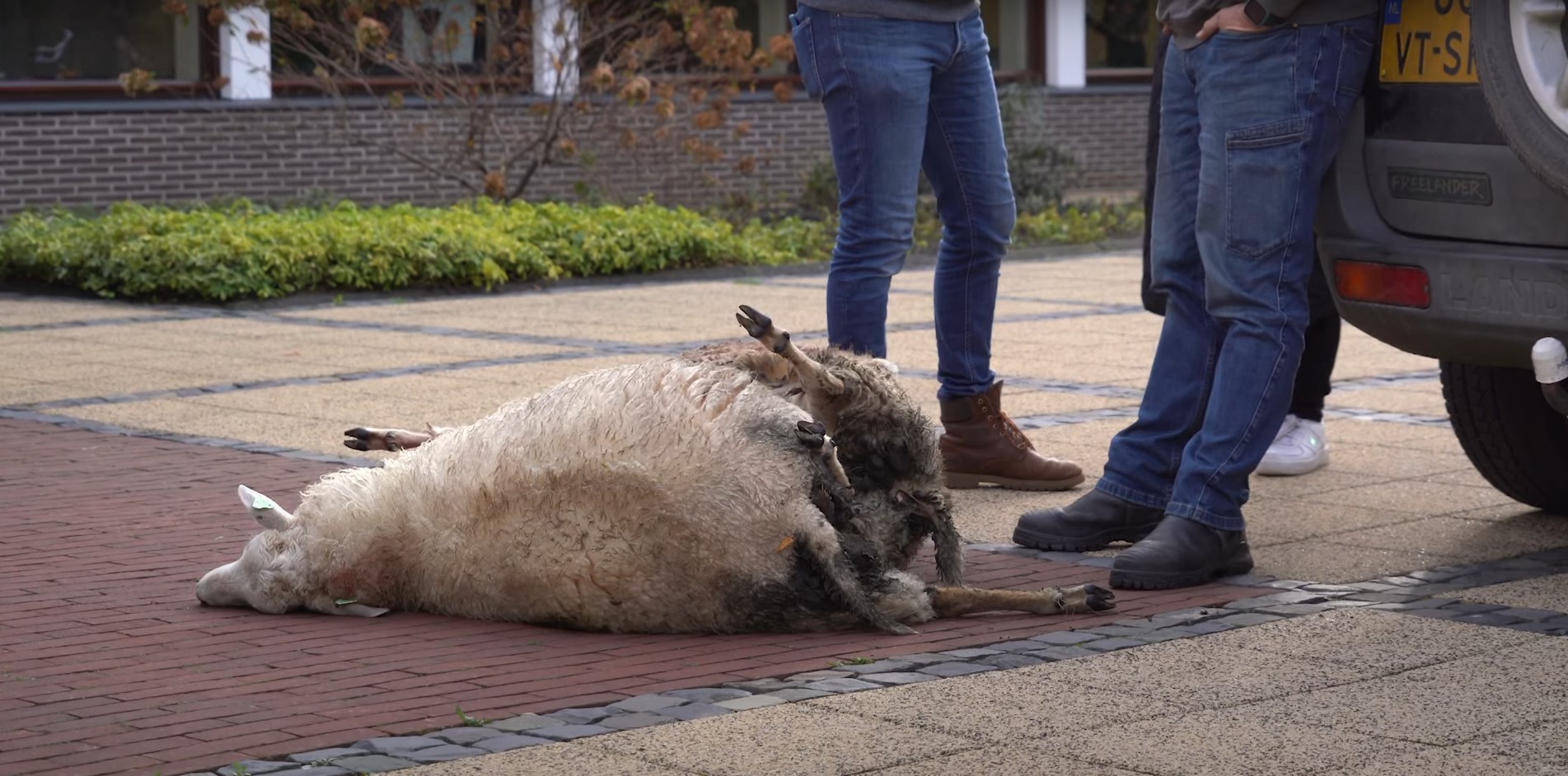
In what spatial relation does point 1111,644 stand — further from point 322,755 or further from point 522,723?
point 322,755

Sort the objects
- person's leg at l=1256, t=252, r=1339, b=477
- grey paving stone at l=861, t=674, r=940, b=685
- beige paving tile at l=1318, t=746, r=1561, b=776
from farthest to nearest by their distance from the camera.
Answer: person's leg at l=1256, t=252, r=1339, b=477
grey paving stone at l=861, t=674, r=940, b=685
beige paving tile at l=1318, t=746, r=1561, b=776

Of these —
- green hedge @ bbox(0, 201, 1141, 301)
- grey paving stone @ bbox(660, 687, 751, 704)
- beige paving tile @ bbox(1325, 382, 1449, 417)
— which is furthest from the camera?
green hedge @ bbox(0, 201, 1141, 301)

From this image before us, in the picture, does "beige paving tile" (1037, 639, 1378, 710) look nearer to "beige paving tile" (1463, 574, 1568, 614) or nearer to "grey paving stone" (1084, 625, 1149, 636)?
"grey paving stone" (1084, 625, 1149, 636)

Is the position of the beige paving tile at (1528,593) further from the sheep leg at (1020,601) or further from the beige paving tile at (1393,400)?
the beige paving tile at (1393,400)

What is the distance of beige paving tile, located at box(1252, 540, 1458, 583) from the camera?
4.90 metres

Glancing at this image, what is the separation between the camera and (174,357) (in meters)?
9.32

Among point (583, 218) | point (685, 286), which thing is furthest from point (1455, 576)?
point (583, 218)

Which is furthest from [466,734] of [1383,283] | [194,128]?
[194,128]

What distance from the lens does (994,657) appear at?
13.4 feet

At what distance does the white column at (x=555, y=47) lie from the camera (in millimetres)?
16141

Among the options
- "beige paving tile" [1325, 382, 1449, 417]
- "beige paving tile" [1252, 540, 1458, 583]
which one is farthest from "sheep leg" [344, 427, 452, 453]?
"beige paving tile" [1325, 382, 1449, 417]

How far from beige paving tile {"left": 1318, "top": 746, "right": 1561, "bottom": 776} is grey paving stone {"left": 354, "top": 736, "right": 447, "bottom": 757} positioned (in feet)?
4.88

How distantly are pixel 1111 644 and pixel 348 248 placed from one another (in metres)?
8.83

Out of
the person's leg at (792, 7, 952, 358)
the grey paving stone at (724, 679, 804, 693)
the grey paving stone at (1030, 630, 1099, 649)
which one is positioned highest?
the person's leg at (792, 7, 952, 358)
